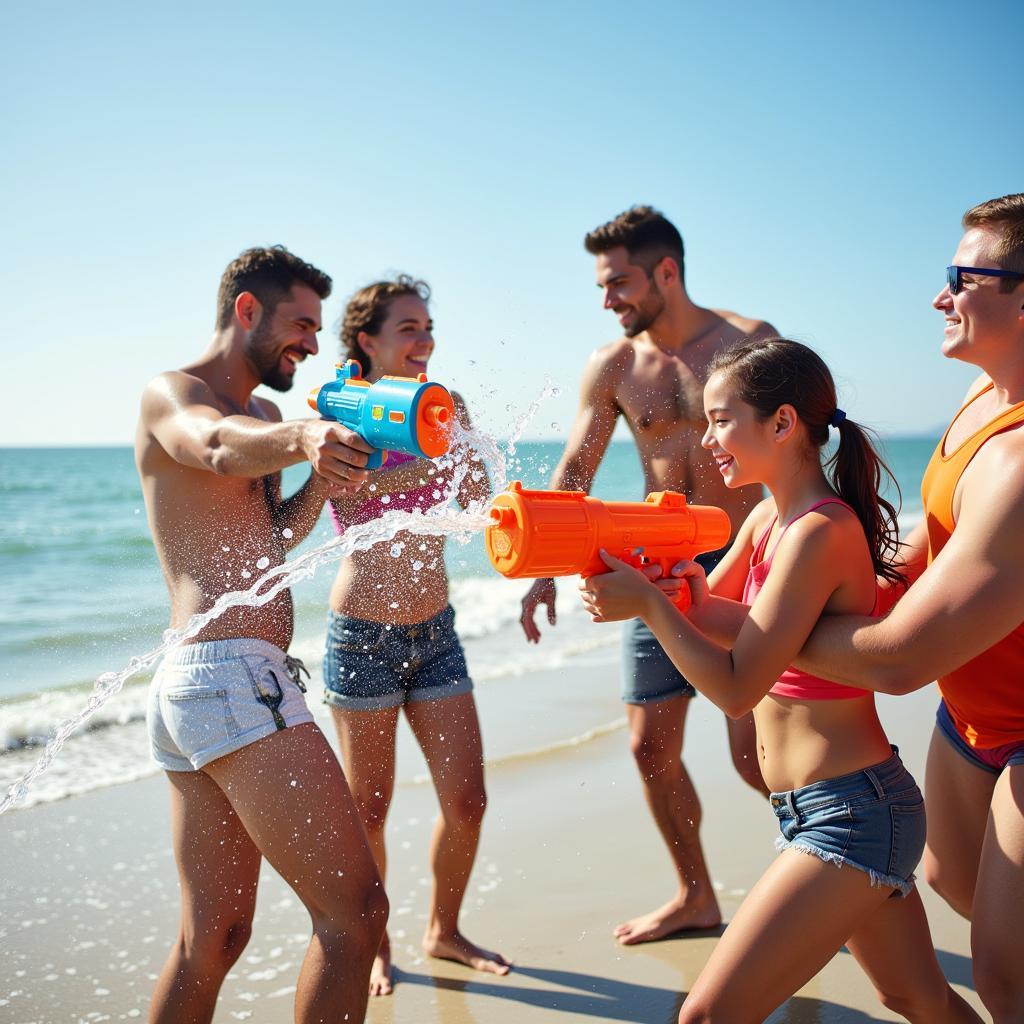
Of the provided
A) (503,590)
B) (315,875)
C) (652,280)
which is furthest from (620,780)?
(503,590)

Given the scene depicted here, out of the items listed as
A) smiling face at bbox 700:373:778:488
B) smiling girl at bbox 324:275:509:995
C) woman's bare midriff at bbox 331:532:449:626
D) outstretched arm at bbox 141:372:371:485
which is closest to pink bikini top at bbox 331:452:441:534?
smiling girl at bbox 324:275:509:995

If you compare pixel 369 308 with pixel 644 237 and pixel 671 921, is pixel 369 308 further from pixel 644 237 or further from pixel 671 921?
pixel 671 921

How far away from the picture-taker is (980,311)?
2.23 m

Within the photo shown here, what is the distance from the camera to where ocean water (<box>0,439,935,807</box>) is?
5.51 meters

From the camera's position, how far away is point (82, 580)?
44.5 ft

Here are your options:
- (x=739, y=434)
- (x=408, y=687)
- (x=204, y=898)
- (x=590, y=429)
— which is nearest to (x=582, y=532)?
(x=739, y=434)

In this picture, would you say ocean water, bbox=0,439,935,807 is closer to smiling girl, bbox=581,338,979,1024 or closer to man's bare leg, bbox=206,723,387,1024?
smiling girl, bbox=581,338,979,1024

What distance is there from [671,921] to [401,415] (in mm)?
2404

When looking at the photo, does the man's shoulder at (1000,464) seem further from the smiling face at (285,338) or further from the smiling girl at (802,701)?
the smiling face at (285,338)

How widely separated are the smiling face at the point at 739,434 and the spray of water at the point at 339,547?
1.94ft

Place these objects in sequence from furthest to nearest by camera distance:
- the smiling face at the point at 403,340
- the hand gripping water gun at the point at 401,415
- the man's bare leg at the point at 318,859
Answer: the smiling face at the point at 403,340 < the man's bare leg at the point at 318,859 < the hand gripping water gun at the point at 401,415

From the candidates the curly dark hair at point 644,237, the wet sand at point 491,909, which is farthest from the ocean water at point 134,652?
the curly dark hair at point 644,237

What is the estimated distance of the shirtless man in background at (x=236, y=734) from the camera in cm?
249

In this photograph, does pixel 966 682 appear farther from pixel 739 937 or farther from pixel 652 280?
pixel 652 280
